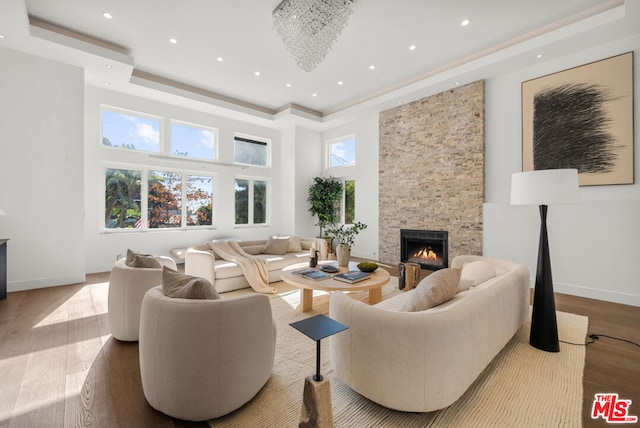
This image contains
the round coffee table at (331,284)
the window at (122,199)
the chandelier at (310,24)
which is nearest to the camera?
the round coffee table at (331,284)

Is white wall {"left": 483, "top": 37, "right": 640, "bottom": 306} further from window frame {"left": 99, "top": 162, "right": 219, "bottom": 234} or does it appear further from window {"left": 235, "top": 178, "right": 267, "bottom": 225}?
window frame {"left": 99, "top": 162, "right": 219, "bottom": 234}

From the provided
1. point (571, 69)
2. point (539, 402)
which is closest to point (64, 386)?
point (539, 402)

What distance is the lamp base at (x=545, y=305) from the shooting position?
2.39m

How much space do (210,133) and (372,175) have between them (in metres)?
3.97

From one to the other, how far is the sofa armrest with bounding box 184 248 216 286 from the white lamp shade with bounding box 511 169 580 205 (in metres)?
3.75

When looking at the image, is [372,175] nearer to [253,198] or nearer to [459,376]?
[253,198]

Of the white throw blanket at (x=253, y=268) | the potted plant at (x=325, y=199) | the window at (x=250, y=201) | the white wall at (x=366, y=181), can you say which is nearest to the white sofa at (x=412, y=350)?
the white throw blanket at (x=253, y=268)

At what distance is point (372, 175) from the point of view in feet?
22.4

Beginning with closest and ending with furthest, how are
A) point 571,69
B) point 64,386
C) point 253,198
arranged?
point 64,386 → point 571,69 → point 253,198

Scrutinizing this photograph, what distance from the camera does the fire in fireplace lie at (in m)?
5.42

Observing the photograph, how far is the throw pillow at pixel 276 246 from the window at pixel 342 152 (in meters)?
3.02

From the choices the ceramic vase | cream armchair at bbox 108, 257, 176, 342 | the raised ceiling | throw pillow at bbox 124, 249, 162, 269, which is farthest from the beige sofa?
the raised ceiling

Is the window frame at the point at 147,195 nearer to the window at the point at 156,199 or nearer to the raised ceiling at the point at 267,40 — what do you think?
the window at the point at 156,199

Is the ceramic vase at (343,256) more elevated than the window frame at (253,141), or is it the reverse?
the window frame at (253,141)
